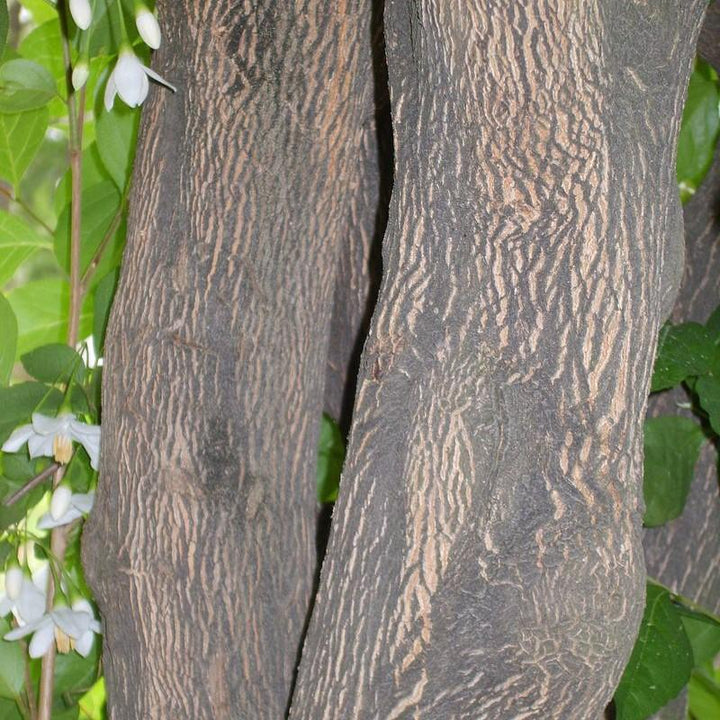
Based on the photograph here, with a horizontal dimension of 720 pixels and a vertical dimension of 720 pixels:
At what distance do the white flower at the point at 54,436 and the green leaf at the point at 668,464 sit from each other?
1.77 feet

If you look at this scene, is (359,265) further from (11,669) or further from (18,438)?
(11,669)

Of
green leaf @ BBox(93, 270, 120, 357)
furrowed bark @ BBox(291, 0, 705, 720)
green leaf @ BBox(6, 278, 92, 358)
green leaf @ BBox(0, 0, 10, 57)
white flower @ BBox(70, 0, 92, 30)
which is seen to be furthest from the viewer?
green leaf @ BBox(6, 278, 92, 358)

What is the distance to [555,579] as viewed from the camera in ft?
1.92

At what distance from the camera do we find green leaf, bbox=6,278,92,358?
1012mm

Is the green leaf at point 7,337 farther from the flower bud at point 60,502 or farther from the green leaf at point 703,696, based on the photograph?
the green leaf at point 703,696

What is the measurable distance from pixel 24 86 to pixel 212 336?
0.29 meters

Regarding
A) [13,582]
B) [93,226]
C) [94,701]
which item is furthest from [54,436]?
[94,701]

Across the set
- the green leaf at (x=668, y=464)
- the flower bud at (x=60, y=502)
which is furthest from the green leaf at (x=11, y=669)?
the green leaf at (x=668, y=464)

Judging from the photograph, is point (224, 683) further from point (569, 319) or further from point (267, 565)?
point (569, 319)

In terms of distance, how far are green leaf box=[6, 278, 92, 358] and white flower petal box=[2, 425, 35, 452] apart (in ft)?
0.68

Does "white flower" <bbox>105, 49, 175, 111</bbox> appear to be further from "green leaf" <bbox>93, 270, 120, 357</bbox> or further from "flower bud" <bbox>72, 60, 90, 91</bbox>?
"green leaf" <bbox>93, 270, 120, 357</bbox>

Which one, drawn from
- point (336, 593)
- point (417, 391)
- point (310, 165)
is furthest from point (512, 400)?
point (310, 165)

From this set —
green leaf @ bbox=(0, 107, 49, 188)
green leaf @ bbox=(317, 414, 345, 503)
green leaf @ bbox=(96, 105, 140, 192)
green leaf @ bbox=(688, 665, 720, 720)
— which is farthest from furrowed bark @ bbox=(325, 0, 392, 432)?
green leaf @ bbox=(688, 665, 720, 720)

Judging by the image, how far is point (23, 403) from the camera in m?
0.87
